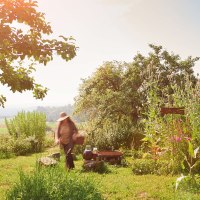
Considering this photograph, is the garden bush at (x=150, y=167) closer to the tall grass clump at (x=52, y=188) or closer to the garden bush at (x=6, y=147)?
the tall grass clump at (x=52, y=188)

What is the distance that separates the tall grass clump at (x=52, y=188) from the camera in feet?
18.8

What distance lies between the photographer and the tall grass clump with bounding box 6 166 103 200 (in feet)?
18.8

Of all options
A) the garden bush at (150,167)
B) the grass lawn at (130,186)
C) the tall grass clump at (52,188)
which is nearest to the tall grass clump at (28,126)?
the grass lawn at (130,186)

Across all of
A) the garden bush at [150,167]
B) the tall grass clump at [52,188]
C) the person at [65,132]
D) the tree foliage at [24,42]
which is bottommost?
the garden bush at [150,167]

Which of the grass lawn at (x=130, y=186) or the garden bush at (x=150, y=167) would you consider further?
the garden bush at (x=150, y=167)

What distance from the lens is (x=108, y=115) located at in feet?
57.4

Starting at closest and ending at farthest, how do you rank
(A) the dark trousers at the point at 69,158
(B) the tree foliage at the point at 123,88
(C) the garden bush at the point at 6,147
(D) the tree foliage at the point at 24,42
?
1. (D) the tree foliage at the point at 24,42
2. (A) the dark trousers at the point at 69,158
3. (C) the garden bush at the point at 6,147
4. (B) the tree foliage at the point at 123,88

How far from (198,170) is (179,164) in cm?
49

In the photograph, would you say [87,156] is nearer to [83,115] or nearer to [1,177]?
[1,177]

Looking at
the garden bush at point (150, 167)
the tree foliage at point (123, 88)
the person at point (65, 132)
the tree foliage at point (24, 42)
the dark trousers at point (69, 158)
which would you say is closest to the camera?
the tree foliage at point (24, 42)

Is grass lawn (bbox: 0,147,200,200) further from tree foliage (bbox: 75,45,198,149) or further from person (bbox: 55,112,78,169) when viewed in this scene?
tree foliage (bbox: 75,45,198,149)

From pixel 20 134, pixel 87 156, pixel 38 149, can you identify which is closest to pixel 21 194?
pixel 87 156

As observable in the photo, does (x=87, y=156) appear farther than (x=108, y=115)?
No

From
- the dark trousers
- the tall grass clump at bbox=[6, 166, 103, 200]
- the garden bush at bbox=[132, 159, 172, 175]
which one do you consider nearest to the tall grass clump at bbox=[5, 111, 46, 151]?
the dark trousers
